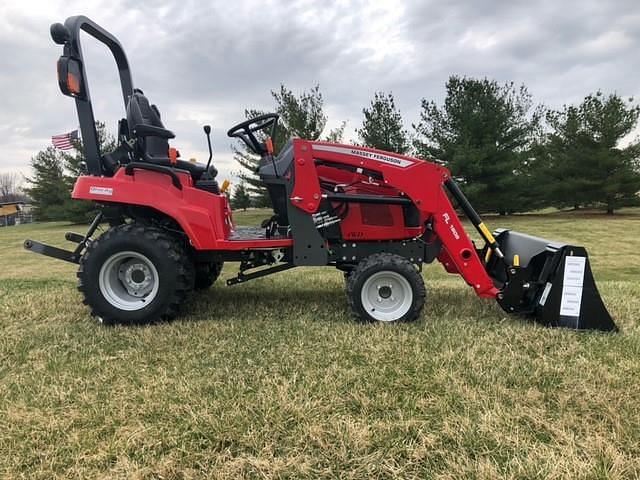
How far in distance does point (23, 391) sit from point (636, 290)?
5.89 meters

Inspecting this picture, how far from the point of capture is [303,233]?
3.86m

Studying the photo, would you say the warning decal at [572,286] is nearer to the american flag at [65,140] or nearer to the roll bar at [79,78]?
the roll bar at [79,78]

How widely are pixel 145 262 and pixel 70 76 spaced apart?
5.27 ft

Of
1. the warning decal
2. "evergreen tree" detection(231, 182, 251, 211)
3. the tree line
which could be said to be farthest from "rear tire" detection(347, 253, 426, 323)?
"evergreen tree" detection(231, 182, 251, 211)

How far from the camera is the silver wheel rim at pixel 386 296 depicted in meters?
3.77

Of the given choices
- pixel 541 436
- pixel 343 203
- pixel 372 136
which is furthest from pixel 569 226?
pixel 541 436

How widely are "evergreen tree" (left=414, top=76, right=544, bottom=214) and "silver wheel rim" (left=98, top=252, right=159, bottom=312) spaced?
16.8 metres

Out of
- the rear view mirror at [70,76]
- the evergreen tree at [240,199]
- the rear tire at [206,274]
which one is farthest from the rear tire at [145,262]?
the evergreen tree at [240,199]

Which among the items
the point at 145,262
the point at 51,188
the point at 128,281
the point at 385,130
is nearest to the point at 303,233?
the point at 145,262

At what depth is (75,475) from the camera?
6.02 ft

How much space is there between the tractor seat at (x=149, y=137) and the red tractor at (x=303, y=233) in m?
0.01

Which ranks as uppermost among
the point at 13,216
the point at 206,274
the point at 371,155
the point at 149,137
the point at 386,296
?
the point at 13,216

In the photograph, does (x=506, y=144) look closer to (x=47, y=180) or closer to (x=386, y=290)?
(x=386, y=290)

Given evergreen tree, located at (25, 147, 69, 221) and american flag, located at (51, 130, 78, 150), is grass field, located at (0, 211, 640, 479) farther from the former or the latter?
evergreen tree, located at (25, 147, 69, 221)
